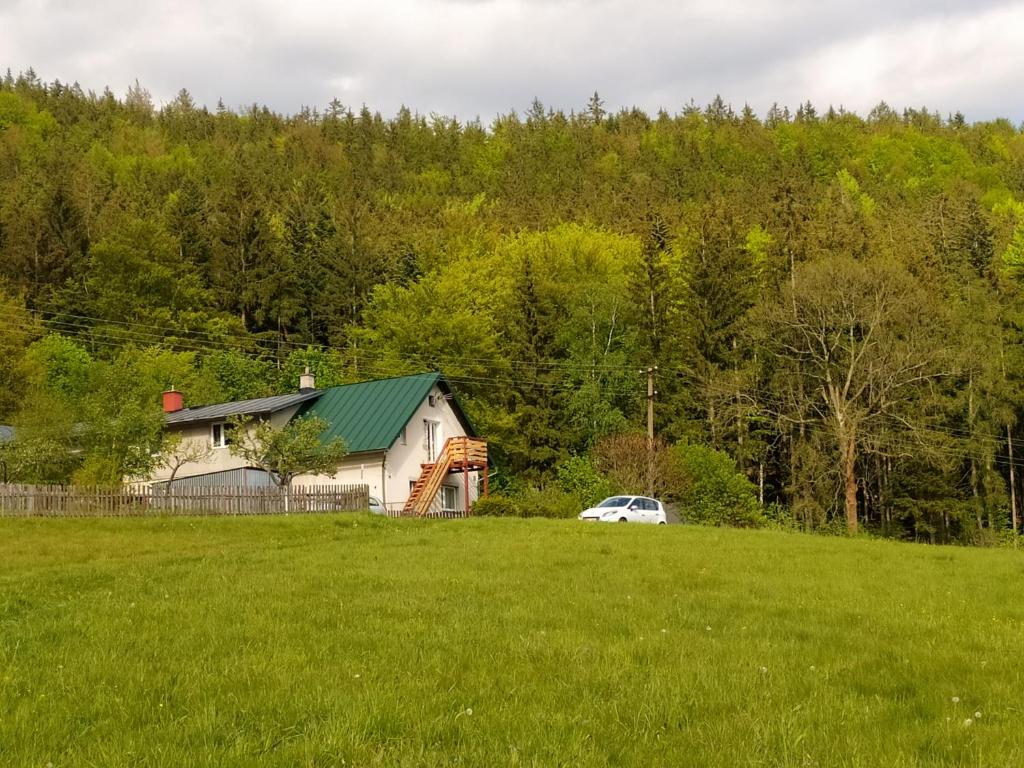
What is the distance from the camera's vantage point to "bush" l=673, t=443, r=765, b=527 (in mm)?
45156

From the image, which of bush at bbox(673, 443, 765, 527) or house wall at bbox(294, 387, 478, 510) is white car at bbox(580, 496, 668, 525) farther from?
house wall at bbox(294, 387, 478, 510)

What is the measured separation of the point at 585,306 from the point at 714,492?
62.8 feet

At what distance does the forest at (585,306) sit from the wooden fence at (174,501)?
7.23m

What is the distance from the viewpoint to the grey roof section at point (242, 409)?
43625 millimetres

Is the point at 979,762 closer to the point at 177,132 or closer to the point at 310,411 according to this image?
the point at 310,411

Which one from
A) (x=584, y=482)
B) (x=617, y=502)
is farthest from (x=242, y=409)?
(x=617, y=502)

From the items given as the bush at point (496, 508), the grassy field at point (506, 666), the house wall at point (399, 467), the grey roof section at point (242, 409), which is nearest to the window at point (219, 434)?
the grey roof section at point (242, 409)

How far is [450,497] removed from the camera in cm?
4750

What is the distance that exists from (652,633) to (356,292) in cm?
6770

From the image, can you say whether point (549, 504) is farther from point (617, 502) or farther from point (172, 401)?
point (172, 401)

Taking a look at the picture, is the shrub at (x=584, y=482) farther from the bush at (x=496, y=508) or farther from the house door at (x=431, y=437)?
the house door at (x=431, y=437)

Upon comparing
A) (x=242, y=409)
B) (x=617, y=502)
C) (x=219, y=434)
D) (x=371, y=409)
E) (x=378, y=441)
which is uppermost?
(x=242, y=409)

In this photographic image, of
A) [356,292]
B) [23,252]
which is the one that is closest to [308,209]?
[356,292]

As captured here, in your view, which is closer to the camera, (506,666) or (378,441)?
(506,666)
